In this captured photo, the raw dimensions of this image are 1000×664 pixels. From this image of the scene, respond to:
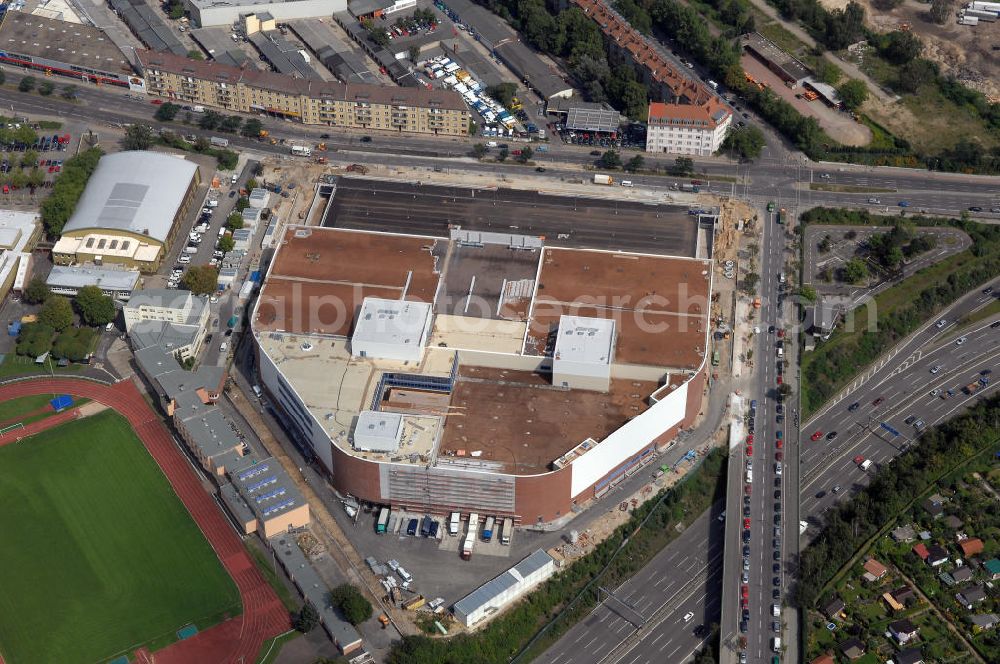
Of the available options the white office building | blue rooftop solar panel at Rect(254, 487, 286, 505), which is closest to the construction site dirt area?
the white office building

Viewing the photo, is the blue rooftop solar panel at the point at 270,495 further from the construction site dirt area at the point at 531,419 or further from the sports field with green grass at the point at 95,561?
the construction site dirt area at the point at 531,419

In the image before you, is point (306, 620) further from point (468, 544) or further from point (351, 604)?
point (468, 544)

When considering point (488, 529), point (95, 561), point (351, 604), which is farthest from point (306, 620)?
point (95, 561)

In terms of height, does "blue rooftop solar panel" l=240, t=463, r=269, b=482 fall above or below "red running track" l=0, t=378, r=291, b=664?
above

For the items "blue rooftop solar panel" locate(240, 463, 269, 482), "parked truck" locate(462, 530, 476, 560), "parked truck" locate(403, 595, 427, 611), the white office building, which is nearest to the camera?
the white office building

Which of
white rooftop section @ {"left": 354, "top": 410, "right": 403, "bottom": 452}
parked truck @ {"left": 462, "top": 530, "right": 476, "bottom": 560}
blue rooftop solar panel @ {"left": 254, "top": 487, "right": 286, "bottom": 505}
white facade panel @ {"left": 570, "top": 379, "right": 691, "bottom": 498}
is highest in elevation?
white rooftop section @ {"left": 354, "top": 410, "right": 403, "bottom": 452}

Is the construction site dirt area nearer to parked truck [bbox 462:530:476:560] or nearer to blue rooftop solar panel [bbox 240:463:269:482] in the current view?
parked truck [bbox 462:530:476:560]

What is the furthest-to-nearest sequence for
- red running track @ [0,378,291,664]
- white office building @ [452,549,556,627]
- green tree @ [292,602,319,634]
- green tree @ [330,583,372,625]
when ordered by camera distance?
white office building @ [452,549,556,627]
green tree @ [330,583,372,625]
green tree @ [292,602,319,634]
red running track @ [0,378,291,664]
